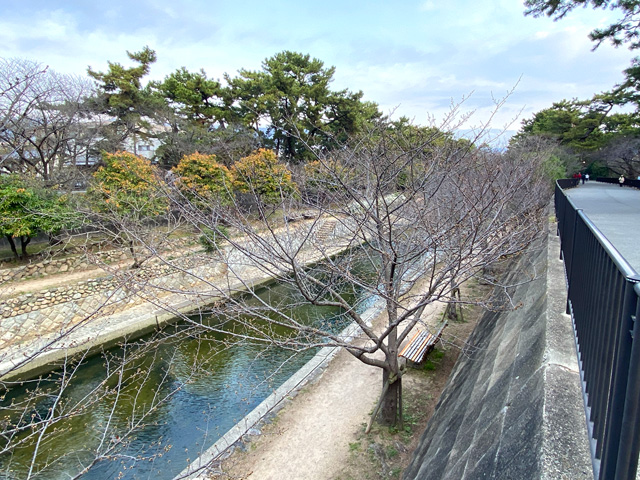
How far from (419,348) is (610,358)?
17.4 ft

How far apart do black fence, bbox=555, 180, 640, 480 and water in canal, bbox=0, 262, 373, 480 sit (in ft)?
10.0

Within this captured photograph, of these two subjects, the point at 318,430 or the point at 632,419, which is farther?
the point at 318,430

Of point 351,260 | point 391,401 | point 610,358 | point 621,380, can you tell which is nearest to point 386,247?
point 351,260

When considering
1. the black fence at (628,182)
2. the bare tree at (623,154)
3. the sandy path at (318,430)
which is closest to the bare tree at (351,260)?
the sandy path at (318,430)

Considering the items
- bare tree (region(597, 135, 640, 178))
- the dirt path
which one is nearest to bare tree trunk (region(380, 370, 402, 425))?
the dirt path

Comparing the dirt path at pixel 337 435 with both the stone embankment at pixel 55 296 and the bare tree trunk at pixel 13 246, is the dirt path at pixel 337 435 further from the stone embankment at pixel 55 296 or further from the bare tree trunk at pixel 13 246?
the bare tree trunk at pixel 13 246

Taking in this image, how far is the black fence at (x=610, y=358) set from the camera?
127 centimetres

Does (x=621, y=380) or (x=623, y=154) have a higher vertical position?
(x=623, y=154)

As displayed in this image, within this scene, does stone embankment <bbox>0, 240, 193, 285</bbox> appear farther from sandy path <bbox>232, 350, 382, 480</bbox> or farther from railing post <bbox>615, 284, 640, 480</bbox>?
railing post <bbox>615, 284, 640, 480</bbox>

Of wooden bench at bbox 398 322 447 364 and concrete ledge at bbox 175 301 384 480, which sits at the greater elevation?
wooden bench at bbox 398 322 447 364

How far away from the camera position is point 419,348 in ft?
22.2

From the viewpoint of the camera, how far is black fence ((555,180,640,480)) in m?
1.27

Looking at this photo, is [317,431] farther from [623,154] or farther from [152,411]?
[623,154]

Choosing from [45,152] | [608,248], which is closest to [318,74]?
[45,152]
